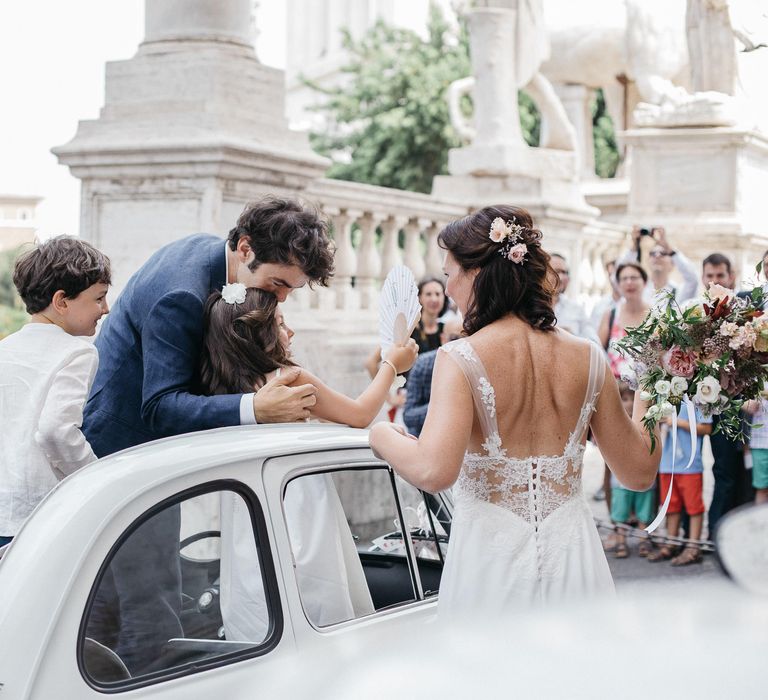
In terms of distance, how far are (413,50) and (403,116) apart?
304 centimetres

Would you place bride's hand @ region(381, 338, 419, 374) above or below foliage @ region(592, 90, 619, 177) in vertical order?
below

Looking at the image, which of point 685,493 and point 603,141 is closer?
point 685,493

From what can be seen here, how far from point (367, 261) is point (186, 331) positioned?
5.99 meters

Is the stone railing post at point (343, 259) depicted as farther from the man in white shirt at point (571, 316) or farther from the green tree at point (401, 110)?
the green tree at point (401, 110)

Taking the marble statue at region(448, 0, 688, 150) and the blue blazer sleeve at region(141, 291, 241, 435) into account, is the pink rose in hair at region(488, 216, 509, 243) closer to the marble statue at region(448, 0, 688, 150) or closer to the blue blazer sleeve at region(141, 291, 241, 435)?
the blue blazer sleeve at region(141, 291, 241, 435)

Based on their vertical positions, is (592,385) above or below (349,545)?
above

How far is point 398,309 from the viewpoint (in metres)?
4.27

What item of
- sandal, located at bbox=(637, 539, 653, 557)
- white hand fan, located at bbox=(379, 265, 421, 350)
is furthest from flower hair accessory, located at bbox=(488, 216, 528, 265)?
sandal, located at bbox=(637, 539, 653, 557)

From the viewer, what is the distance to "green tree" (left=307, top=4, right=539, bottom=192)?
34406 mm

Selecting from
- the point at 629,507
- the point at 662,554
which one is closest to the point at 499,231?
the point at 662,554

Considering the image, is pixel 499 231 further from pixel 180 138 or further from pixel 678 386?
pixel 180 138

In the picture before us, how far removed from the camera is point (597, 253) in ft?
45.2

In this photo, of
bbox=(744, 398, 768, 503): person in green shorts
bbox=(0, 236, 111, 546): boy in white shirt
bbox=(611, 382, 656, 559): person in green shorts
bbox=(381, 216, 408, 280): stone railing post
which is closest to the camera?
bbox=(0, 236, 111, 546): boy in white shirt

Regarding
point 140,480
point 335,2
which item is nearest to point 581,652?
point 140,480
